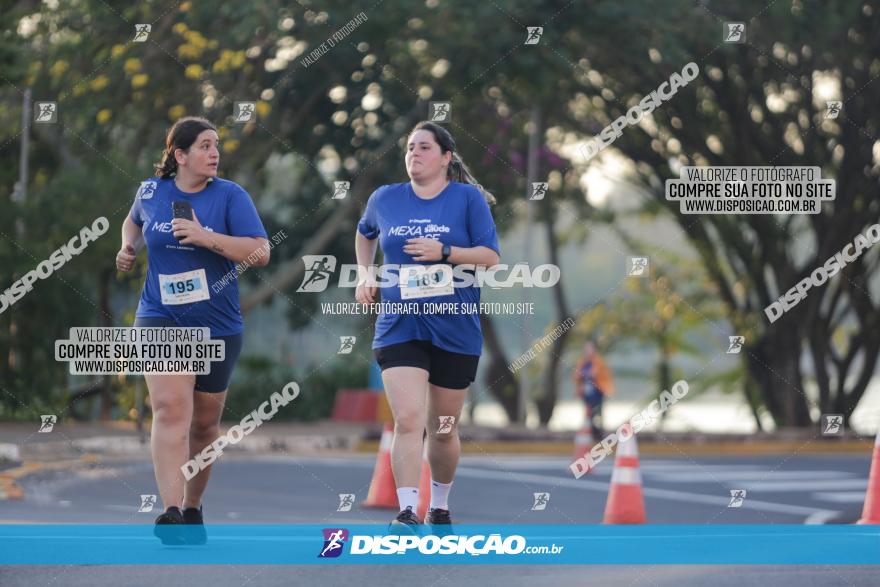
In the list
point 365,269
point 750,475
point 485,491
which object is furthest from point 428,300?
point 750,475

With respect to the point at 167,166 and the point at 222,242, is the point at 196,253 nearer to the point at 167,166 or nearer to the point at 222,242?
the point at 222,242

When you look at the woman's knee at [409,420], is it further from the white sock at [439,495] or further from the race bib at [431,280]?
the race bib at [431,280]

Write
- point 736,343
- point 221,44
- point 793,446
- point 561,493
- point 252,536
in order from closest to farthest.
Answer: point 252,536 < point 736,343 < point 561,493 < point 221,44 < point 793,446

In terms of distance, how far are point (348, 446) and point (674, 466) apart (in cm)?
417

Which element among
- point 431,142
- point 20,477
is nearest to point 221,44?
point 20,477

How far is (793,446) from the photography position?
2242cm

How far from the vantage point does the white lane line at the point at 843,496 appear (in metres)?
14.2

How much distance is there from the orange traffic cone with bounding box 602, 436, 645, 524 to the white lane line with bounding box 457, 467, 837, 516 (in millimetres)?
2414

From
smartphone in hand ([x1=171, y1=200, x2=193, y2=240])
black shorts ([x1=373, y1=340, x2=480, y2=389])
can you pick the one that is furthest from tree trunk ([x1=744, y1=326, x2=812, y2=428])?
smartphone in hand ([x1=171, y1=200, x2=193, y2=240])

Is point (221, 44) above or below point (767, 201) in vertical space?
above

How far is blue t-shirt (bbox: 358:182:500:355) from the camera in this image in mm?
7703

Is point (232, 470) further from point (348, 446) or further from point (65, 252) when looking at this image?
point (348, 446)

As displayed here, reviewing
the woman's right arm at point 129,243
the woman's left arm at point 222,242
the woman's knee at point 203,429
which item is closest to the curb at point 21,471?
the woman's knee at point 203,429

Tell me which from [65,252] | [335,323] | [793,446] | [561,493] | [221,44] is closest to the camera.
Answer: [561,493]
